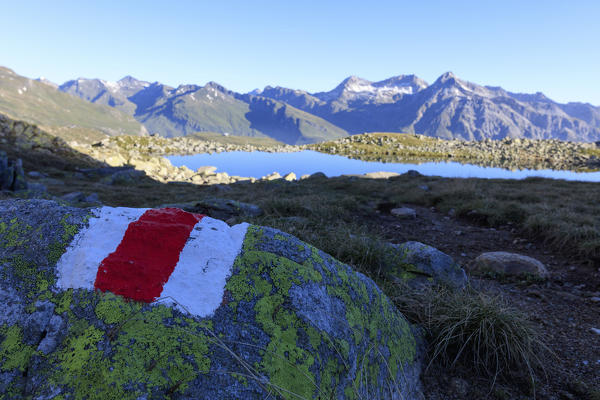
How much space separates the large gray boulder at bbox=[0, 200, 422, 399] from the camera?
1663 millimetres

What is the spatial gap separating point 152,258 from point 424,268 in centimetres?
493

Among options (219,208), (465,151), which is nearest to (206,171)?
(219,208)

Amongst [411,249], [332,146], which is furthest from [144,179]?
[332,146]

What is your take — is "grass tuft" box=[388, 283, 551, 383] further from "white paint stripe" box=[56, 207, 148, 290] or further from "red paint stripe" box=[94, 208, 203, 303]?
"white paint stripe" box=[56, 207, 148, 290]

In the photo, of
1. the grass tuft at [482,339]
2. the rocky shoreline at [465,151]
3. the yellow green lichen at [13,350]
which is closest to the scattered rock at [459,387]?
the grass tuft at [482,339]

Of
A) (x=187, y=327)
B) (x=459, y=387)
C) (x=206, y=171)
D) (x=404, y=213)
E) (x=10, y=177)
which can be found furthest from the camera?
(x=206, y=171)

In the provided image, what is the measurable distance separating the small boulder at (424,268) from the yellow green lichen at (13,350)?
15.8ft

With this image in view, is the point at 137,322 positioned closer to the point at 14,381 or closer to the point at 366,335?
the point at 14,381

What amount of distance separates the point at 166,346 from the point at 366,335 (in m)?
1.68

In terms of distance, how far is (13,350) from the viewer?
1.69 metres

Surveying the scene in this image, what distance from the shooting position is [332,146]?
415 feet

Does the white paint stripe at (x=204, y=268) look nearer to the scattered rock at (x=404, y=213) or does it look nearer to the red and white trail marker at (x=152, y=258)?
the red and white trail marker at (x=152, y=258)

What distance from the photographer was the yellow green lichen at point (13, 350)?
164cm

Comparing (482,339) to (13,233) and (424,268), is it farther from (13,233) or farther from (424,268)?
(13,233)
